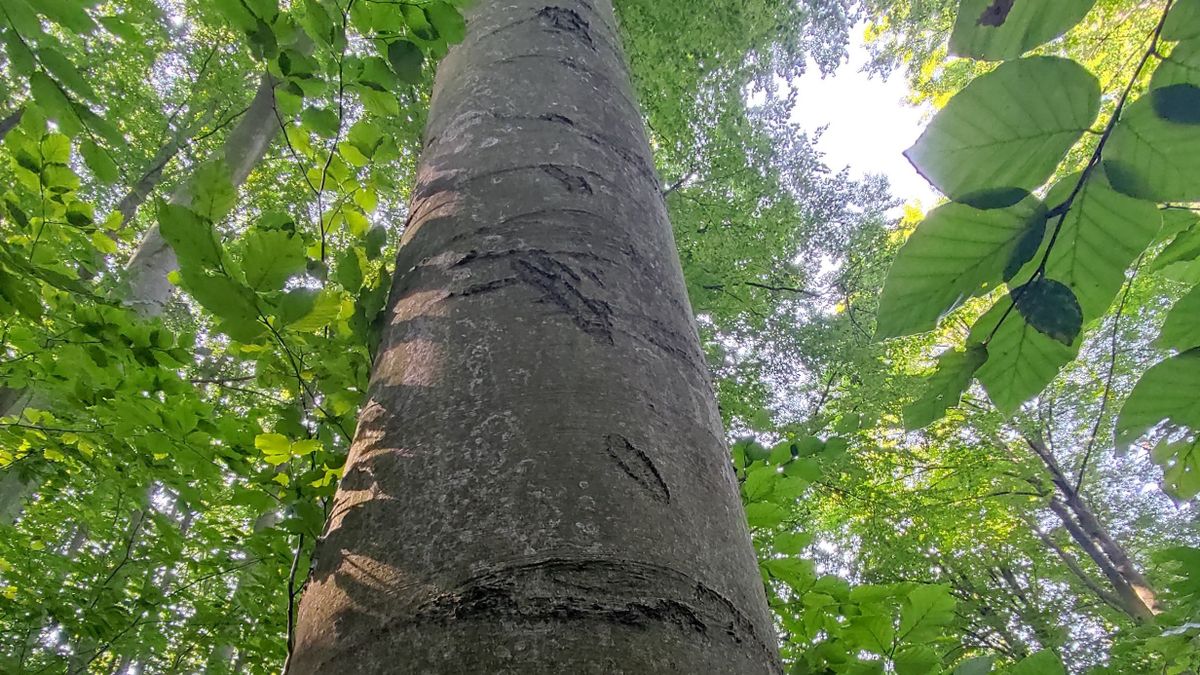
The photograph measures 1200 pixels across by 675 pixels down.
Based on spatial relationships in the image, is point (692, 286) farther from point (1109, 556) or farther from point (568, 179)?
point (1109, 556)

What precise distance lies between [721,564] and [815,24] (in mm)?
6877

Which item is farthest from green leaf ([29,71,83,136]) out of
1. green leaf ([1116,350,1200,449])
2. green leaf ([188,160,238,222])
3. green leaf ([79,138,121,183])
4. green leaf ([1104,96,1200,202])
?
green leaf ([1116,350,1200,449])

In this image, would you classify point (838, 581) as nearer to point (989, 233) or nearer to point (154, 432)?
point (989, 233)

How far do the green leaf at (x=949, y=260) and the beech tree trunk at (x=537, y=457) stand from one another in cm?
20

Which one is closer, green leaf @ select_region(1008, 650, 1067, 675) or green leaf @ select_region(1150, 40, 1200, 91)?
green leaf @ select_region(1150, 40, 1200, 91)

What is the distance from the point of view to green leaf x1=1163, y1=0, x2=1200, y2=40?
38cm

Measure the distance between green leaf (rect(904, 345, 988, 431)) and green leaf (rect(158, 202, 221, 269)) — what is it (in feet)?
2.43

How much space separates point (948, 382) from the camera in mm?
570

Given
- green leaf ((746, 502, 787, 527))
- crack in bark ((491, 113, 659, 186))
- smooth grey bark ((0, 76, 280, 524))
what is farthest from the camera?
smooth grey bark ((0, 76, 280, 524))

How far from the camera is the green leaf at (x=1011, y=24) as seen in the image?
1.35 ft

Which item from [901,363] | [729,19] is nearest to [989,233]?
[729,19]

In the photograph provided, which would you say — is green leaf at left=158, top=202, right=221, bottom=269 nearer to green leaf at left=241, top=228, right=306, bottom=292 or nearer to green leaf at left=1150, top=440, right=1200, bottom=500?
green leaf at left=241, top=228, right=306, bottom=292

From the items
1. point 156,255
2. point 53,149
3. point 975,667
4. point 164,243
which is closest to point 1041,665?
point 975,667

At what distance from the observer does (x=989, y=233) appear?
1.44ft
